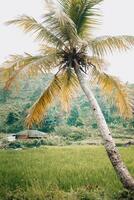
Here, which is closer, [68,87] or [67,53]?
[67,53]

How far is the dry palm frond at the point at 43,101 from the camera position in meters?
9.12

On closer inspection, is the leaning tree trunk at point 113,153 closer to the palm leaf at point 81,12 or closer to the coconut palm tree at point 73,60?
the coconut palm tree at point 73,60

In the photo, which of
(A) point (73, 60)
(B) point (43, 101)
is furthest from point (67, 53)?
(B) point (43, 101)

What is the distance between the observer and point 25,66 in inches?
310

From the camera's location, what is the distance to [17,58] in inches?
338

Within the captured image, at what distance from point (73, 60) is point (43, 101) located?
1.43m

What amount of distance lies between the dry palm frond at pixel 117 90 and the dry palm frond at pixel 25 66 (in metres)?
1.45

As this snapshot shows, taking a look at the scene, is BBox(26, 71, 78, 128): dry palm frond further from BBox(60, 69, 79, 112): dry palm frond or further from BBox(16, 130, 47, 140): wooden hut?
BBox(16, 130, 47, 140): wooden hut

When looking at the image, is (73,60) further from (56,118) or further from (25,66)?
(56,118)

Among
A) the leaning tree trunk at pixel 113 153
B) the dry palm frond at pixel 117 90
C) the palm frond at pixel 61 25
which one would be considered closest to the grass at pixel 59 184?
the leaning tree trunk at pixel 113 153

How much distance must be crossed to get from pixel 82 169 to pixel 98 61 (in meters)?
3.79

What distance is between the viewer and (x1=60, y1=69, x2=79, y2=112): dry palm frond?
9.43 m

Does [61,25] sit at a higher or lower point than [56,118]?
higher

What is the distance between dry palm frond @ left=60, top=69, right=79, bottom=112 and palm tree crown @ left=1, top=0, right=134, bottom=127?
0.4 inches
